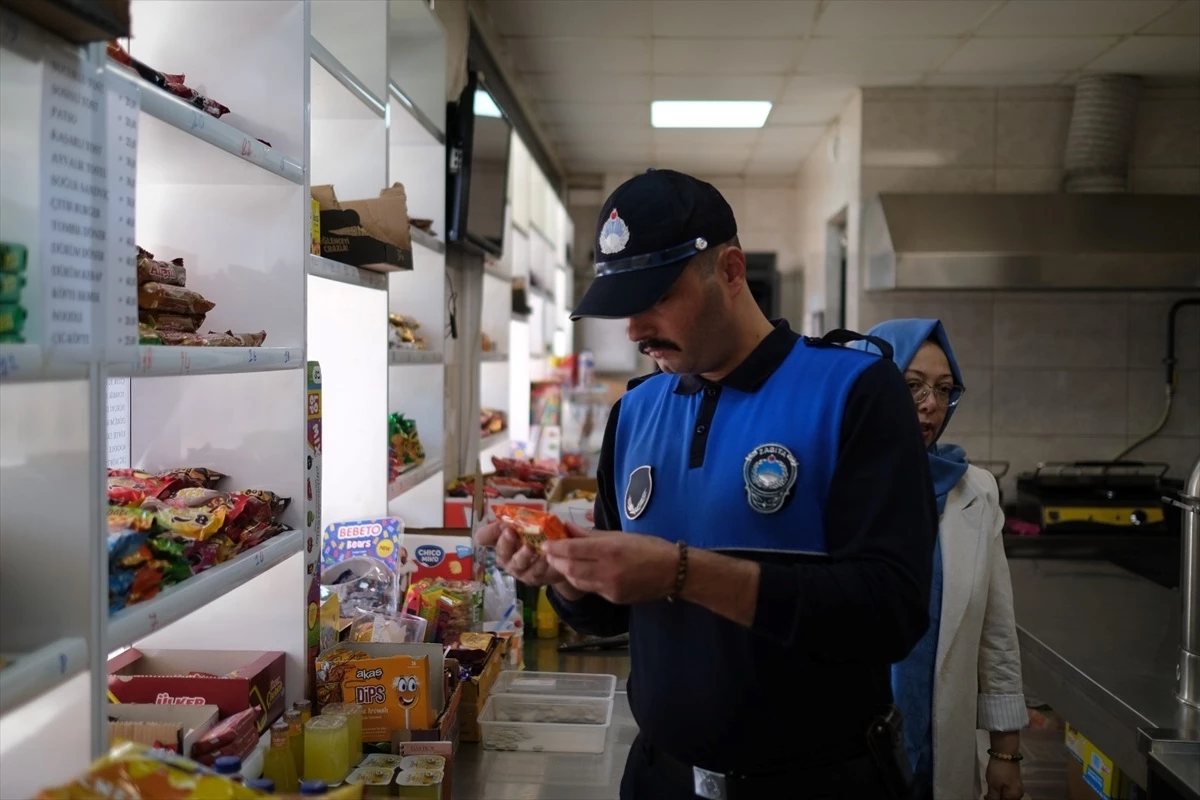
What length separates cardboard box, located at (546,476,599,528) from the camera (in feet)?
12.0

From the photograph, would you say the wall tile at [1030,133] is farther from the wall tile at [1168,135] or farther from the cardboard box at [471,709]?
the cardboard box at [471,709]

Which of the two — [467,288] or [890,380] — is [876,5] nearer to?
[467,288]

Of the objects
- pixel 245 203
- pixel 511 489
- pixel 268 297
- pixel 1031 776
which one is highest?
pixel 245 203

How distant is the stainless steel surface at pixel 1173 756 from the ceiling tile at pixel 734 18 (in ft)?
10.9

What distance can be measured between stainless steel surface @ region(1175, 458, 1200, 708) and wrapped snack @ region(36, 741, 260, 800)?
2226 mm

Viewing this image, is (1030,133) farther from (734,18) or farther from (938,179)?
(734,18)

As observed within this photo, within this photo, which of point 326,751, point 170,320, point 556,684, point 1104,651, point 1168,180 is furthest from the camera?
point 1168,180

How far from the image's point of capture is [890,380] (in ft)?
4.68

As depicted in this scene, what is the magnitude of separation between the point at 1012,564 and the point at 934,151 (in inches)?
107

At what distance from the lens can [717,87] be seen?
5.91 meters

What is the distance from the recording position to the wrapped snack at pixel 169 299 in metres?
1.55

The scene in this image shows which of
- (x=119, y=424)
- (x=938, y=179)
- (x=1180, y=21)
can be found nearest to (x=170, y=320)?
(x=119, y=424)

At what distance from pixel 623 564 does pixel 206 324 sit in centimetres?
109

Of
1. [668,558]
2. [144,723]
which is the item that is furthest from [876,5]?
[144,723]
